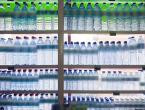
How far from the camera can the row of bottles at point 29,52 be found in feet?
11.7

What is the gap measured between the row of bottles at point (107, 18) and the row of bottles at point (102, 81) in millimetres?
649

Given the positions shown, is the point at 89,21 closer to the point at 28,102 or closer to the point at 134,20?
the point at 134,20

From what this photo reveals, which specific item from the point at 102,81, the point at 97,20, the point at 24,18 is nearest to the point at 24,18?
the point at 24,18

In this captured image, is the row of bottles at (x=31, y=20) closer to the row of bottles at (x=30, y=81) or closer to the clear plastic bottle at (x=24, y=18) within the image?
the clear plastic bottle at (x=24, y=18)

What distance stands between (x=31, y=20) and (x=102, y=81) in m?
1.32

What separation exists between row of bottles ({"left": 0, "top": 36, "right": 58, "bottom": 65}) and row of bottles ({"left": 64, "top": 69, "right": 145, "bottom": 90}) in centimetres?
34

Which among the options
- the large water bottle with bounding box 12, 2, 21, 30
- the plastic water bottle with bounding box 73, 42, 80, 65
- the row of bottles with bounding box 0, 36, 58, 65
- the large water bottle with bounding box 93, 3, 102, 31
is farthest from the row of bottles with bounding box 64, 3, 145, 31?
the large water bottle with bounding box 12, 2, 21, 30

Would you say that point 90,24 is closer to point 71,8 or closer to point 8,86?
point 71,8

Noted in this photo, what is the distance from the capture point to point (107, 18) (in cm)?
355

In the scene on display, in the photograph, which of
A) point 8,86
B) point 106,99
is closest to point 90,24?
point 106,99

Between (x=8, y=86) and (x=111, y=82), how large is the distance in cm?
146

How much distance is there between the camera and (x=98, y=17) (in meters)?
3.55

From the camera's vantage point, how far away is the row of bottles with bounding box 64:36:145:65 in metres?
3.56

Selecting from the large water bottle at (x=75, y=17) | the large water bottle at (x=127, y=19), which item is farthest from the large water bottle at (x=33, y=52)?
the large water bottle at (x=127, y=19)
